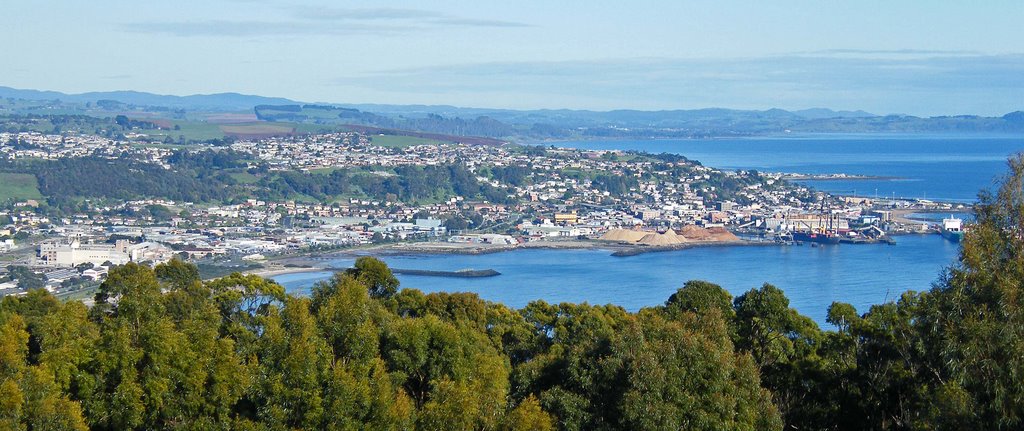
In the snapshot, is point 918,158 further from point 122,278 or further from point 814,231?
point 122,278

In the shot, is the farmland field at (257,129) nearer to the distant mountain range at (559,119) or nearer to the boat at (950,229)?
the distant mountain range at (559,119)

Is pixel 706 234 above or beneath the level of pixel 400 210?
above

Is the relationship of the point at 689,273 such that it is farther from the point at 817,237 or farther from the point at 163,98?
the point at 163,98

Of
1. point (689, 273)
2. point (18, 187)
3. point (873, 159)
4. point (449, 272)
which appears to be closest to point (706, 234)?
point (689, 273)

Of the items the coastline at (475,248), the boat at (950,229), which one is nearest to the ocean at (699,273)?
the boat at (950,229)

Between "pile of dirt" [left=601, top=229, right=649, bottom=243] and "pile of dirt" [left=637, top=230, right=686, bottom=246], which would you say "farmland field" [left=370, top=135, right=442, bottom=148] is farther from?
"pile of dirt" [left=637, top=230, right=686, bottom=246]

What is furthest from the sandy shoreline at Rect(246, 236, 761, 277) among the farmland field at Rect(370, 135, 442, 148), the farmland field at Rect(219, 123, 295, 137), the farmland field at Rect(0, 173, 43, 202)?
the farmland field at Rect(219, 123, 295, 137)
